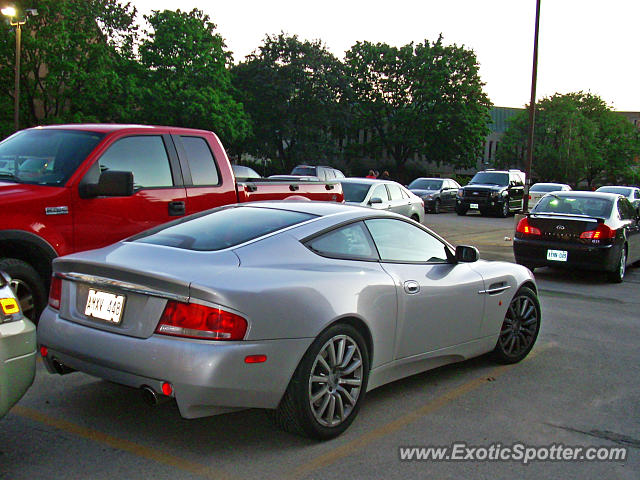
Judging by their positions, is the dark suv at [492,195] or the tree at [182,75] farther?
the tree at [182,75]

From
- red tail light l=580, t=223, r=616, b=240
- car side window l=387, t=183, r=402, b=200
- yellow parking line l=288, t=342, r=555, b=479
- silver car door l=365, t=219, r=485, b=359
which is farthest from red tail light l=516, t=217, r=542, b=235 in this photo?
silver car door l=365, t=219, r=485, b=359

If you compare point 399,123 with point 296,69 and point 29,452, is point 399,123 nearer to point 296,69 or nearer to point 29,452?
point 296,69

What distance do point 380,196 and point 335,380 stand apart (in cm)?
1293

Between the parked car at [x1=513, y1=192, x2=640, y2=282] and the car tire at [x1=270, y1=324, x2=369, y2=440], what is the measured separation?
8.38 m

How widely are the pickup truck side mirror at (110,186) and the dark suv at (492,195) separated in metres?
28.2

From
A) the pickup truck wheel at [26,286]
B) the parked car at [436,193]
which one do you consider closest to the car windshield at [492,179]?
the parked car at [436,193]

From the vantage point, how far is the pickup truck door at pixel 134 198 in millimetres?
6508

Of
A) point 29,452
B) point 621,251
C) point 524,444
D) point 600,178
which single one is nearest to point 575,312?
point 621,251

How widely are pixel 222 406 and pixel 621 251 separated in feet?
33.3

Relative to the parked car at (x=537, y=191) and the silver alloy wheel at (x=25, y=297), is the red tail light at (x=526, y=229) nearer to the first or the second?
the silver alloy wheel at (x=25, y=297)

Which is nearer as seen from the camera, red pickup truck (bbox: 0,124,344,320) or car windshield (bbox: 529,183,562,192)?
red pickup truck (bbox: 0,124,344,320)

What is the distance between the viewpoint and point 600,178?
345ft

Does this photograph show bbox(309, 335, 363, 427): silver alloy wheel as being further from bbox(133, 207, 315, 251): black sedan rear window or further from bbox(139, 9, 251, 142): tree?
bbox(139, 9, 251, 142): tree

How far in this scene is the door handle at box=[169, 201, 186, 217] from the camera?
23.7 ft
